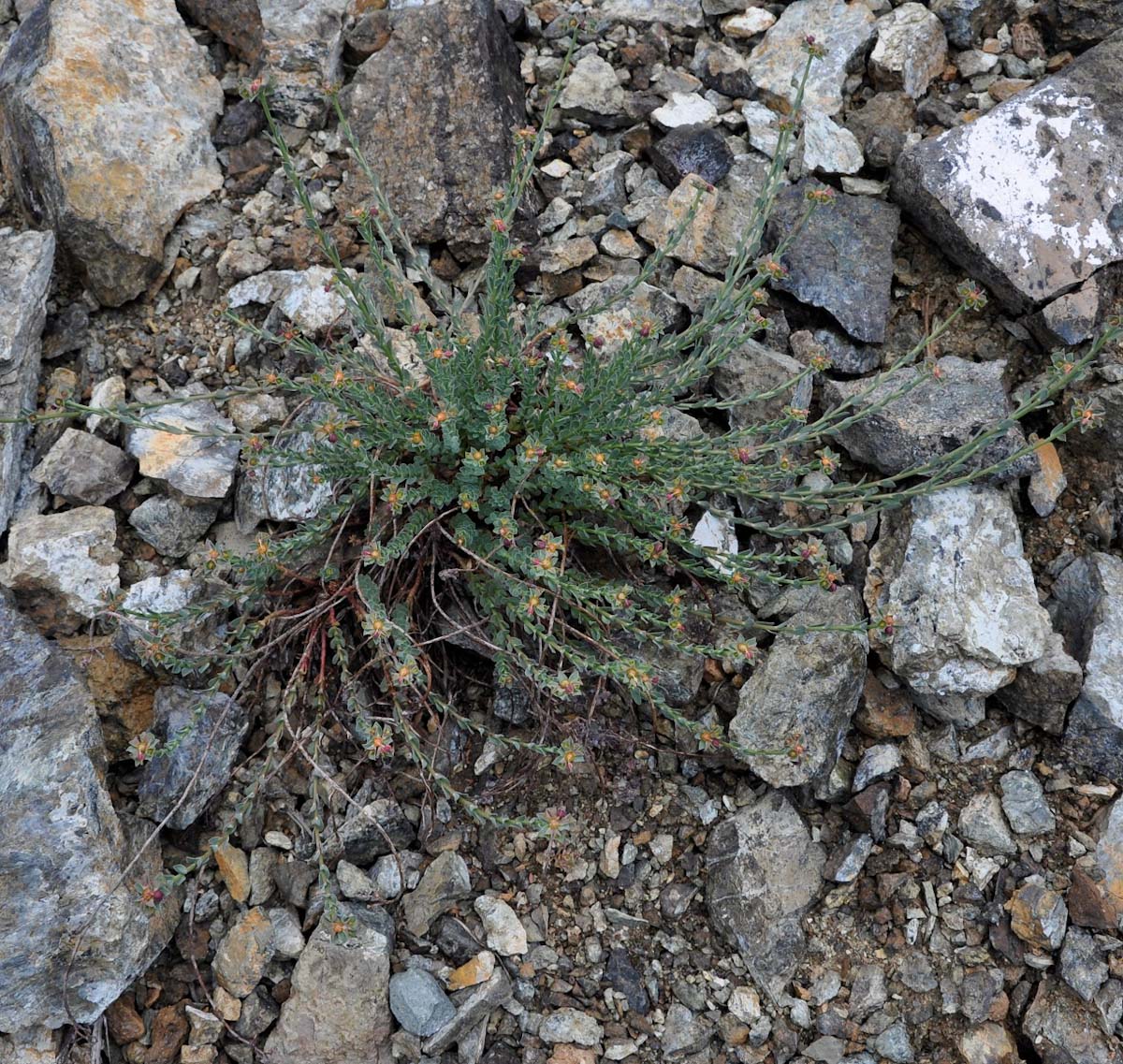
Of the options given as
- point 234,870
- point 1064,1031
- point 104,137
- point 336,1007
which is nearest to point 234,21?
point 104,137

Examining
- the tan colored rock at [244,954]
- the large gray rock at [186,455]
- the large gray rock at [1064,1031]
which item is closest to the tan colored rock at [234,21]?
the large gray rock at [186,455]

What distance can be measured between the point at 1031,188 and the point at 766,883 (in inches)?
106

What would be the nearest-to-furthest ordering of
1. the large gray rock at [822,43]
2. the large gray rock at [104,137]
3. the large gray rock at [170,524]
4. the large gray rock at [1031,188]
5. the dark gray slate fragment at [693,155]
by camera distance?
the large gray rock at [170,524] → the large gray rock at [1031,188] → the large gray rock at [104,137] → the dark gray slate fragment at [693,155] → the large gray rock at [822,43]

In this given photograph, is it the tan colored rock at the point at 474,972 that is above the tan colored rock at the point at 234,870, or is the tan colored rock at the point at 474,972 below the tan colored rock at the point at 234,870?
below

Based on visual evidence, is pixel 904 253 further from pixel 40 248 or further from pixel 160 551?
pixel 40 248

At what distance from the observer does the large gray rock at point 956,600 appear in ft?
10.9

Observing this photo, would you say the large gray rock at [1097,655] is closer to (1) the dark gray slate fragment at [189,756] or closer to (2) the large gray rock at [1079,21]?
(2) the large gray rock at [1079,21]

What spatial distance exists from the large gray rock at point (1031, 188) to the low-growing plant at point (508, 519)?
1.83ft

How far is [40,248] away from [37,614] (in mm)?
1481

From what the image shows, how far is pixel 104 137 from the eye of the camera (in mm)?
4145

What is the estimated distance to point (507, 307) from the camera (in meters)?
3.33

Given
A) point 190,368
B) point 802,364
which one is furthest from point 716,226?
point 190,368

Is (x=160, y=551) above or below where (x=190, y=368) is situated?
below

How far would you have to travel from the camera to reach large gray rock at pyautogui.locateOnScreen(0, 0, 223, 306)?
13.4 feet
